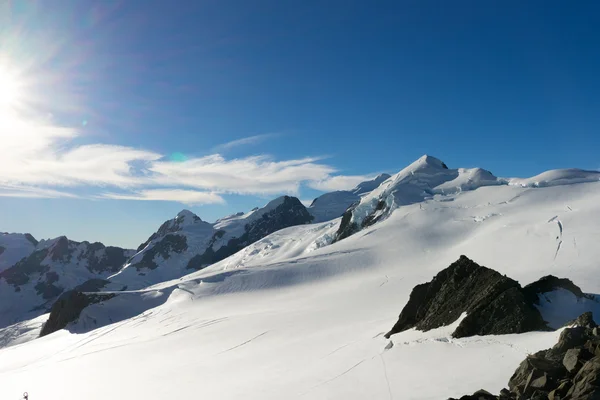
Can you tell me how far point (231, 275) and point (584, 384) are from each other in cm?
5185

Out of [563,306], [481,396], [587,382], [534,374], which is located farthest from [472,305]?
[587,382]

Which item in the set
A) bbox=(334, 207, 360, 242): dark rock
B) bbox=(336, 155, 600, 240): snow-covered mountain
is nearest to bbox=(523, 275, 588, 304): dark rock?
bbox=(336, 155, 600, 240): snow-covered mountain

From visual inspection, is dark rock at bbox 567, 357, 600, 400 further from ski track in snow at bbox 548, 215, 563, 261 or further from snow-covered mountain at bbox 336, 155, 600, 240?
snow-covered mountain at bbox 336, 155, 600, 240

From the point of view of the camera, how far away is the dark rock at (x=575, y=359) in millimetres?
10008

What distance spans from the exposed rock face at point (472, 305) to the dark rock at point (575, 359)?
453 centimetres

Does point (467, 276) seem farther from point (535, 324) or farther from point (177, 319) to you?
point (177, 319)

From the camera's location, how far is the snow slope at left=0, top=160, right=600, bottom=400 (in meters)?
15.0

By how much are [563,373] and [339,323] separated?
1788 centimetres

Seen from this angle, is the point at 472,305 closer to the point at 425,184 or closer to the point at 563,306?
the point at 563,306

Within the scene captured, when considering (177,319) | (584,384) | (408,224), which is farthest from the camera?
(408,224)

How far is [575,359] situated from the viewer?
10.1 m

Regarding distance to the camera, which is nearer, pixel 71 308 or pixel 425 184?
pixel 71 308

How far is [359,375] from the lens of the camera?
15.7 meters

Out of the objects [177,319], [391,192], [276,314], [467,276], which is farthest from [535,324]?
[391,192]
